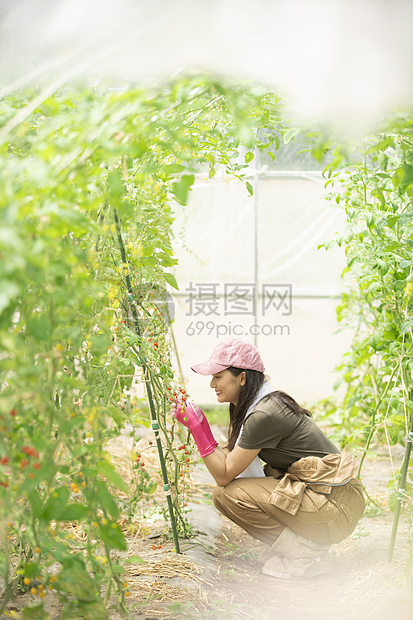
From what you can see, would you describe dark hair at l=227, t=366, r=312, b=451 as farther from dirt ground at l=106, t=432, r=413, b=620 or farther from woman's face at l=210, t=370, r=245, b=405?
dirt ground at l=106, t=432, r=413, b=620

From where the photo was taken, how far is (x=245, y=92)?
167 cm

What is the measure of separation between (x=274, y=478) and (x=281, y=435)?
8.9 inches

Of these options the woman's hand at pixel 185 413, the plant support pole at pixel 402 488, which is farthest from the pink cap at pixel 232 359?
the plant support pole at pixel 402 488

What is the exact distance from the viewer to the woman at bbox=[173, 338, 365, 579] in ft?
7.63

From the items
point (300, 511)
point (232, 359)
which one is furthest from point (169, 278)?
point (300, 511)

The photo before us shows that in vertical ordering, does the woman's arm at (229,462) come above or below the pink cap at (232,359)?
below

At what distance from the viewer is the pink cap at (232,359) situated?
2.37 metres

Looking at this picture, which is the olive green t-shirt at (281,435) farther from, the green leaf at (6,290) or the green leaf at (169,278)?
the green leaf at (6,290)

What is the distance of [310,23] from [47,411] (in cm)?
107

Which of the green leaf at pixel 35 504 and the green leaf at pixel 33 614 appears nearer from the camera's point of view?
the green leaf at pixel 35 504

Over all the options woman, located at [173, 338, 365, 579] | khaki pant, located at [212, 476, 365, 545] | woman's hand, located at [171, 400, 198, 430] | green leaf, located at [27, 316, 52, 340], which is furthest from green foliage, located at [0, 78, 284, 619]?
khaki pant, located at [212, 476, 365, 545]

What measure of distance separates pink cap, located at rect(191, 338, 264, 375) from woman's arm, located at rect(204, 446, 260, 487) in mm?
317

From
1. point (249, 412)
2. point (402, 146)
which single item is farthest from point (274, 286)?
point (402, 146)

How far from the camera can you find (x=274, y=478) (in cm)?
247
